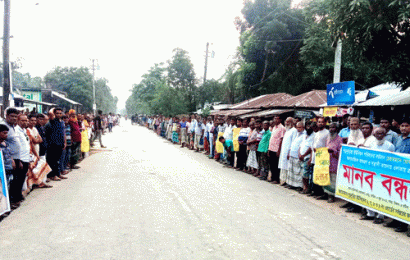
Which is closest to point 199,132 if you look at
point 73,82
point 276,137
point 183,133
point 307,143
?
point 183,133

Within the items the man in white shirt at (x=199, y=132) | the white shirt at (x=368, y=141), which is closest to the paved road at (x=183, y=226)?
the white shirt at (x=368, y=141)

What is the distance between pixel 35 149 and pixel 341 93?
378 inches

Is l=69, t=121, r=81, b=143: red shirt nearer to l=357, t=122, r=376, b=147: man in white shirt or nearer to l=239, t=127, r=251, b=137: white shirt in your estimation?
l=239, t=127, r=251, b=137: white shirt

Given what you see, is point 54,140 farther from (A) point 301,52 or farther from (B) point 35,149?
(A) point 301,52

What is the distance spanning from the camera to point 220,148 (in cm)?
1535

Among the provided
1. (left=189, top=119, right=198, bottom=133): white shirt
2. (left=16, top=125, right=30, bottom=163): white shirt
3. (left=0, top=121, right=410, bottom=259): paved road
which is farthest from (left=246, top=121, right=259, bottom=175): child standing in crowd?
(left=189, top=119, right=198, bottom=133): white shirt

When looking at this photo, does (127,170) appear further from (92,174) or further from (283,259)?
(283,259)

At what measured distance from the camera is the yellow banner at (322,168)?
7.86 m

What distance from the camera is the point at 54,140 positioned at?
9.61m

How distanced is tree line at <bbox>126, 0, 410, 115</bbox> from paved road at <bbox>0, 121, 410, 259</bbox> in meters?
4.31

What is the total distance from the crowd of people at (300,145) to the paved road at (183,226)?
1.44 feet

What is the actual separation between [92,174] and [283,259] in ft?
25.5

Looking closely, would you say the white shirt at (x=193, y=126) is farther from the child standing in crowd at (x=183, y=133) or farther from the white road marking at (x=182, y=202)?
the white road marking at (x=182, y=202)

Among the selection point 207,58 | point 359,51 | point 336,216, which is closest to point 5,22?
point 359,51
